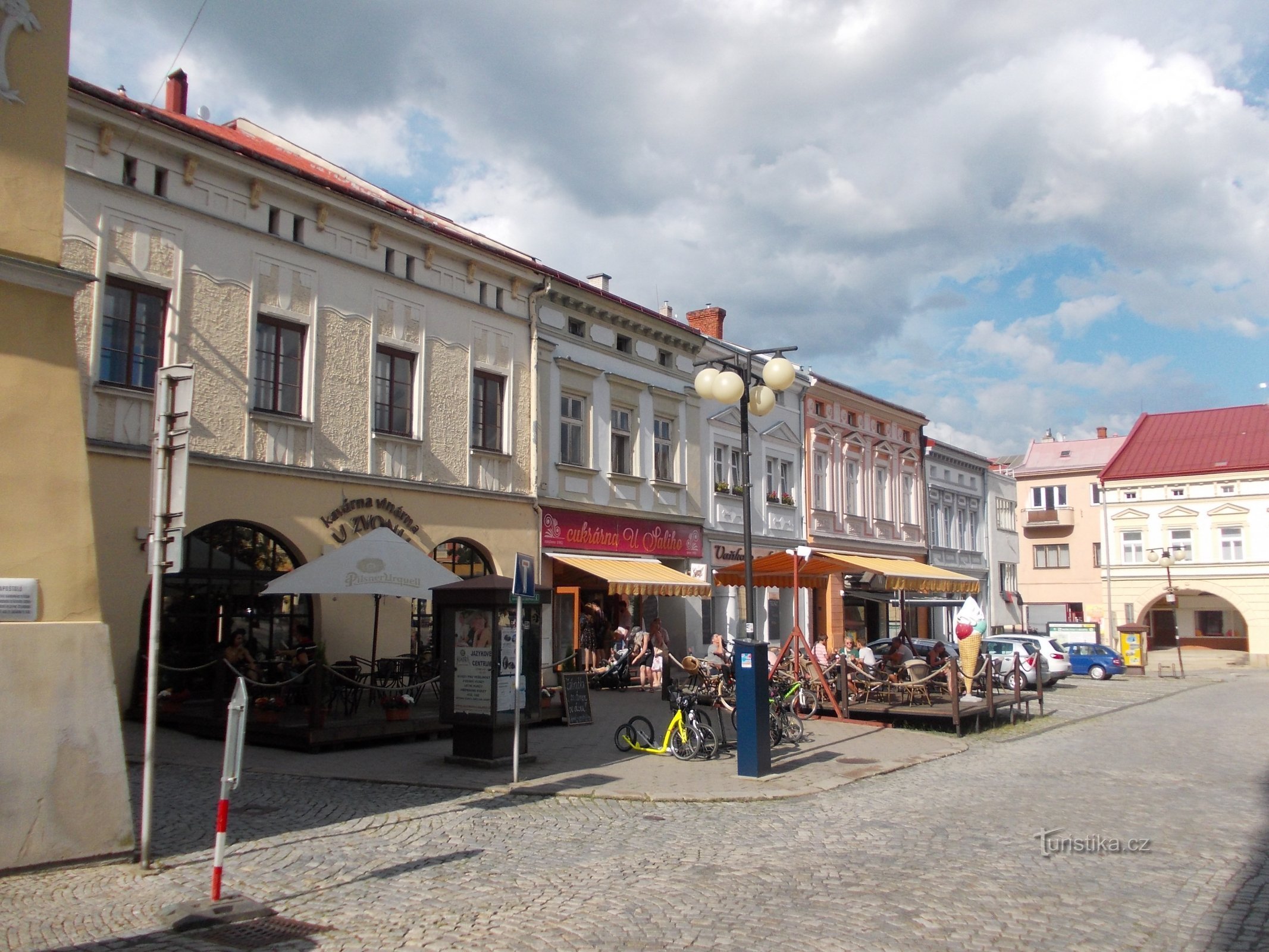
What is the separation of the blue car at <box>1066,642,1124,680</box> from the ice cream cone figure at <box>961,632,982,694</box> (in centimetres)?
1809

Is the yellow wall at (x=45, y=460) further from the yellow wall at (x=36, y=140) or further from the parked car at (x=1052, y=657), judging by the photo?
the parked car at (x=1052, y=657)

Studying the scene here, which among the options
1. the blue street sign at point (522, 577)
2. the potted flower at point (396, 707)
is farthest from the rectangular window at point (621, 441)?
the blue street sign at point (522, 577)

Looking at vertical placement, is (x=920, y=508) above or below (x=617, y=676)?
above

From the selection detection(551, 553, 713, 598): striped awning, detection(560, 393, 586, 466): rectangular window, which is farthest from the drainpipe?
detection(560, 393, 586, 466): rectangular window

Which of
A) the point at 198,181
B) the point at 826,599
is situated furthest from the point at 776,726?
the point at 826,599

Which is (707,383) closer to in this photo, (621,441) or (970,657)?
(970,657)

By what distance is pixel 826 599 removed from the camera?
33.9 meters

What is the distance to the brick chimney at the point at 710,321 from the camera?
3206cm

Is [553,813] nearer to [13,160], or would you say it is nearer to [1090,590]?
[13,160]

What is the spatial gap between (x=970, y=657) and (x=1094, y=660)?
19.3 metres

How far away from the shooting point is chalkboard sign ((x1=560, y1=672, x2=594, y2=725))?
16406mm

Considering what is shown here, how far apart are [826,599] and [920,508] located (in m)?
9.41

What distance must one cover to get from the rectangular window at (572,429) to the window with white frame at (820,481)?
1174 centimetres

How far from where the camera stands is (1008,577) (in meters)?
50.2
